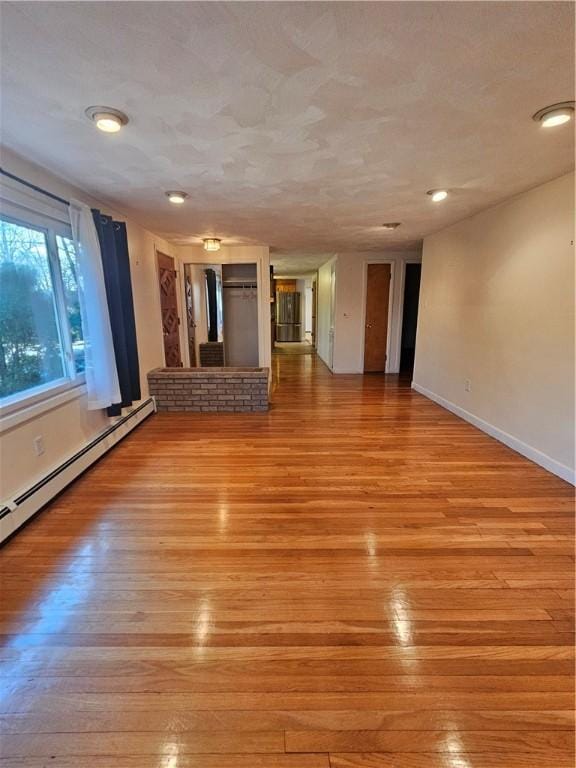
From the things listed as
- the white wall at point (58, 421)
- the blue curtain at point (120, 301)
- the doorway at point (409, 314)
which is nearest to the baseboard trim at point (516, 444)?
the doorway at point (409, 314)

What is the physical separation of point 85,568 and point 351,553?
141cm

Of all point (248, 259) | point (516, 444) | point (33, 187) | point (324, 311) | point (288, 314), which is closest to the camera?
point (33, 187)

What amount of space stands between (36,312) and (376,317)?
5.63m

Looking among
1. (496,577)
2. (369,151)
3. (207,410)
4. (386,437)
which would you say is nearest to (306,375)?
(207,410)

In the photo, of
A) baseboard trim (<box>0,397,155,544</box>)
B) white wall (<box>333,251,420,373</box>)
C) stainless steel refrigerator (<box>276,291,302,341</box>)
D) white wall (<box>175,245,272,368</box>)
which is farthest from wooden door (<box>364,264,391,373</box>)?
stainless steel refrigerator (<box>276,291,302,341</box>)

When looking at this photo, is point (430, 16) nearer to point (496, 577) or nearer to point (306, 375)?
point (496, 577)

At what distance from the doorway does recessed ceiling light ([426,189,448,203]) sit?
368 cm

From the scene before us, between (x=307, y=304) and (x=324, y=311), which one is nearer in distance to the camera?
(x=324, y=311)

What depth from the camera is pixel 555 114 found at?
66.9 inches

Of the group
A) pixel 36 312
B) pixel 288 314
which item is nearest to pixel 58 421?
pixel 36 312

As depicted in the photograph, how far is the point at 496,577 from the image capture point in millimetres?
1678

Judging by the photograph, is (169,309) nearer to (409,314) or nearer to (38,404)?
(38,404)

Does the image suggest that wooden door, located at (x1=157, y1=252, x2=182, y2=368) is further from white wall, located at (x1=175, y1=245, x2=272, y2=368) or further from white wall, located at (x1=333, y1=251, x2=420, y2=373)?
white wall, located at (x1=333, y1=251, x2=420, y2=373)

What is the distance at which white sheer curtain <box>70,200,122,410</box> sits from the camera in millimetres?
2656
